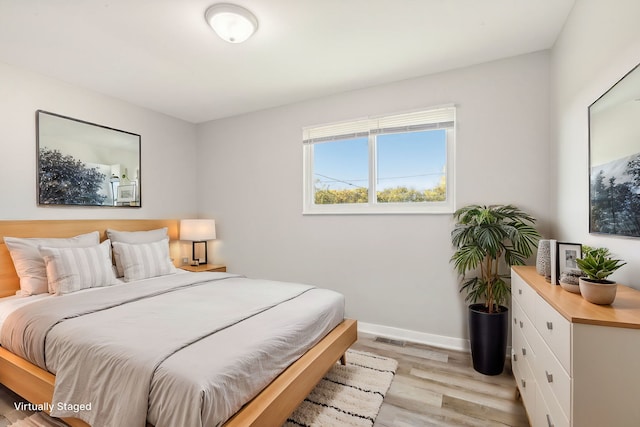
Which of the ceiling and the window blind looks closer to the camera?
the ceiling

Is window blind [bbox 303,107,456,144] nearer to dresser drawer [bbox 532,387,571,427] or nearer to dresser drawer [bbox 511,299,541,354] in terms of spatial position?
dresser drawer [bbox 511,299,541,354]

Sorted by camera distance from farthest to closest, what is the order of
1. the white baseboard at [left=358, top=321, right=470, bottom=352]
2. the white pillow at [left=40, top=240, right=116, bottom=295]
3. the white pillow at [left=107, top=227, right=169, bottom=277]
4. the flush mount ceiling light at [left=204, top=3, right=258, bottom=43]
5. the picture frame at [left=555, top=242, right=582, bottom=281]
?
1. the white pillow at [left=107, top=227, right=169, bottom=277]
2. the white baseboard at [left=358, top=321, right=470, bottom=352]
3. the white pillow at [left=40, top=240, right=116, bottom=295]
4. the flush mount ceiling light at [left=204, top=3, right=258, bottom=43]
5. the picture frame at [left=555, top=242, right=582, bottom=281]

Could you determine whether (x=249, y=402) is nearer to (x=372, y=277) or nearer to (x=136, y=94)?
(x=372, y=277)

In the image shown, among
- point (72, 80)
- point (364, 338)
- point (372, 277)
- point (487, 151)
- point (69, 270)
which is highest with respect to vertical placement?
point (72, 80)

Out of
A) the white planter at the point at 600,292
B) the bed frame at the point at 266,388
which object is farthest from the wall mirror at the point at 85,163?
the white planter at the point at 600,292

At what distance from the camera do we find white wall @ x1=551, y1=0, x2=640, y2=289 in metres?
1.37

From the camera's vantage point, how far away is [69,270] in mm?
2398

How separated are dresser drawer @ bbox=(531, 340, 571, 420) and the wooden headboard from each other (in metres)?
3.73

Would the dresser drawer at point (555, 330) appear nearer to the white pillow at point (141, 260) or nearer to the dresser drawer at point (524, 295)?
the dresser drawer at point (524, 295)

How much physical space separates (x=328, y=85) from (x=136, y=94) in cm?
206

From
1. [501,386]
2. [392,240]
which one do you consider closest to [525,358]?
[501,386]

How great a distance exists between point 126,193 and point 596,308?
399 centimetres

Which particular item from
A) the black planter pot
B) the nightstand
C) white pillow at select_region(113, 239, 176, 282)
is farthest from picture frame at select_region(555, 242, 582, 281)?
the nightstand

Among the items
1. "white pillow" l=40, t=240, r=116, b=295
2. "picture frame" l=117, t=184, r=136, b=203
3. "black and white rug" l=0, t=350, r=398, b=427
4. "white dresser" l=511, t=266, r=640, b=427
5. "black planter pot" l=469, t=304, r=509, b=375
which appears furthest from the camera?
"picture frame" l=117, t=184, r=136, b=203
